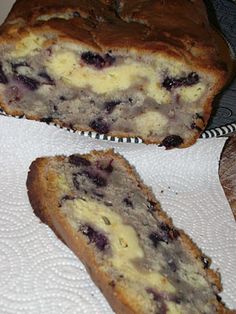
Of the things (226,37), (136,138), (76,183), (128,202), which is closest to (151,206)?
(128,202)

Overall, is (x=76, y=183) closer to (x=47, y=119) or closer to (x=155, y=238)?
(x=155, y=238)

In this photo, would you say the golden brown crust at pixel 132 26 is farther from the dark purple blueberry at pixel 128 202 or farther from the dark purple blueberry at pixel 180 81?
the dark purple blueberry at pixel 128 202

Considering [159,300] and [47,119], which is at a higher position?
[159,300]

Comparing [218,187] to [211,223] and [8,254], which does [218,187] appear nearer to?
[211,223]

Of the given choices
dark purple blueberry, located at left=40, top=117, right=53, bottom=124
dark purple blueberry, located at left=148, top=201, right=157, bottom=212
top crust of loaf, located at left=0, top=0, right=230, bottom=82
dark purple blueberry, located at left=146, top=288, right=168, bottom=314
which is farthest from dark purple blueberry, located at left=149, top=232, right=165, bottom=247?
dark purple blueberry, located at left=40, top=117, right=53, bottom=124

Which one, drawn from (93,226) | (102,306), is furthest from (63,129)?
(102,306)

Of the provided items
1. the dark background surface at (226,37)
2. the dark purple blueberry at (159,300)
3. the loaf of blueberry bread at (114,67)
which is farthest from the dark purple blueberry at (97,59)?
the dark purple blueberry at (159,300)

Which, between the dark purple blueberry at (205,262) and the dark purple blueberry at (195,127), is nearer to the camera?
the dark purple blueberry at (205,262)
